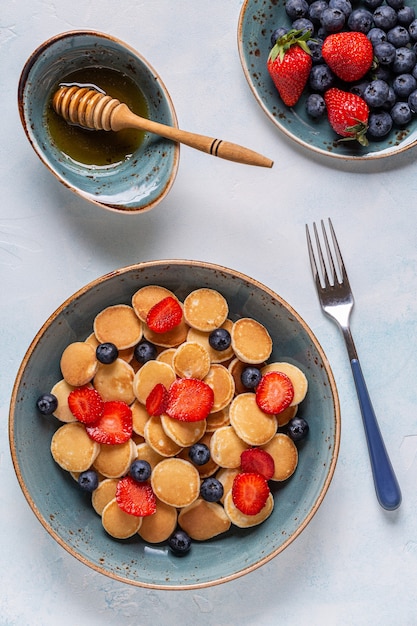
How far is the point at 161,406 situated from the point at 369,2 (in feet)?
3.28

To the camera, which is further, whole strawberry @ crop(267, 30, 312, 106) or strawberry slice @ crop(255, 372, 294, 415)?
whole strawberry @ crop(267, 30, 312, 106)

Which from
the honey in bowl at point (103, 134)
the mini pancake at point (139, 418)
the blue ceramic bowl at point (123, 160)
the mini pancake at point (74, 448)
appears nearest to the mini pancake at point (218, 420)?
the mini pancake at point (139, 418)

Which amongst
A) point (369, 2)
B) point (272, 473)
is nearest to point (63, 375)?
point (272, 473)

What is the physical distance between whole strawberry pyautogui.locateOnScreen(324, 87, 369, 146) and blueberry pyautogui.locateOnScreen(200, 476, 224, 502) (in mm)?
792

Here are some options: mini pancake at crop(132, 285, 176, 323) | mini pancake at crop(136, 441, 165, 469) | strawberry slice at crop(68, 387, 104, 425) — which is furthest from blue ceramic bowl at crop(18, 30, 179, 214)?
mini pancake at crop(136, 441, 165, 469)

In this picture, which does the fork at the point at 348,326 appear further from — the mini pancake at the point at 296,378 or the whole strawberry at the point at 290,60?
the whole strawberry at the point at 290,60

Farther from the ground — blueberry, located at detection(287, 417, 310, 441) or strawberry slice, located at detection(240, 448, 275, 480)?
blueberry, located at detection(287, 417, 310, 441)

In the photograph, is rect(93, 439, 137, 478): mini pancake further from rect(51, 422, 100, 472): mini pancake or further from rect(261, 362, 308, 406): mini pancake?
rect(261, 362, 308, 406): mini pancake

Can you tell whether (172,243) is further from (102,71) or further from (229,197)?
(102,71)

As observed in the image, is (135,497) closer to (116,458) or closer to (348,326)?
(116,458)

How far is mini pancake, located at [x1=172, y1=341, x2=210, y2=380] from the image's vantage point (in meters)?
1.47

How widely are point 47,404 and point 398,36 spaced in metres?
1.09

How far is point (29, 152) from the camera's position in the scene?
1604mm

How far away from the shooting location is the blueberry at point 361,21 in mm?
1599
